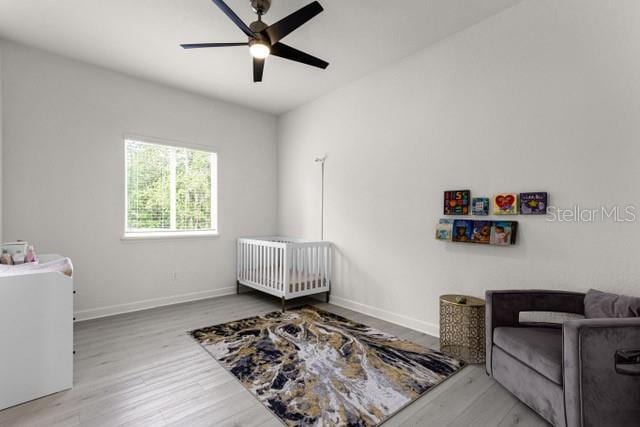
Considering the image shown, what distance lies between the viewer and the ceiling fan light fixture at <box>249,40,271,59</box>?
2148mm

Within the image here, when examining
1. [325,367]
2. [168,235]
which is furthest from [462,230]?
[168,235]

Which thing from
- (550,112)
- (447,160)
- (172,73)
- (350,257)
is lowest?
(350,257)

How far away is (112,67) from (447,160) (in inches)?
143

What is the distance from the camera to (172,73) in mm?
3453

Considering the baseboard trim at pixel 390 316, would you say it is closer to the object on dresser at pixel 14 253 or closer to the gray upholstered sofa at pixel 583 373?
the gray upholstered sofa at pixel 583 373

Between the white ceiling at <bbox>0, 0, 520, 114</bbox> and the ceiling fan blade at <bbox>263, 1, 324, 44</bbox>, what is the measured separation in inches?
15.6

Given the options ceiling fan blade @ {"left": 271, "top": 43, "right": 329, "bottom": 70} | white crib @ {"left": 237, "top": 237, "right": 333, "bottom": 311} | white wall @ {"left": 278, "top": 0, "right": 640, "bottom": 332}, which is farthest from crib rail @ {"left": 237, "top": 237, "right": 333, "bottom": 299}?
ceiling fan blade @ {"left": 271, "top": 43, "right": 329, "bottom": 70}

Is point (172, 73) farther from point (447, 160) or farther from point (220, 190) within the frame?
point (447, 160)

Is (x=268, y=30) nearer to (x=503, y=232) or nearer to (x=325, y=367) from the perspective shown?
(x=503, y=232)

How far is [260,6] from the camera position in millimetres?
2199

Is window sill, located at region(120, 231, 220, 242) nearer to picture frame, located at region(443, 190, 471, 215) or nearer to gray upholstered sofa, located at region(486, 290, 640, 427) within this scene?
picture frame, located at region(443, 190, 471, 215)

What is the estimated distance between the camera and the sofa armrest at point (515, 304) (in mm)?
2016

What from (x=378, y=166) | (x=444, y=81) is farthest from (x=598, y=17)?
(x=378, y=166)

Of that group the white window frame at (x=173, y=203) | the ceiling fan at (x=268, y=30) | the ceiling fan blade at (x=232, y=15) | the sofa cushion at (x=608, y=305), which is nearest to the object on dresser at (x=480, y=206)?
the sofa cushion at (x=608, y=305)
